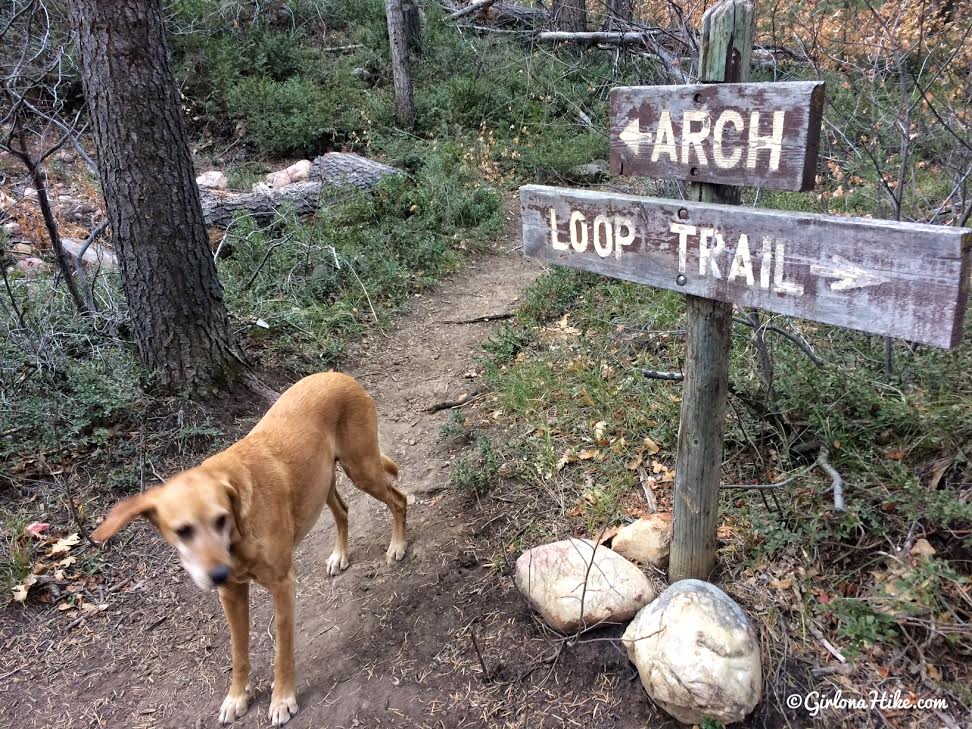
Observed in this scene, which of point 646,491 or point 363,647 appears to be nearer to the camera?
point 363,647

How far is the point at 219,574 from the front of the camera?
2621 mm

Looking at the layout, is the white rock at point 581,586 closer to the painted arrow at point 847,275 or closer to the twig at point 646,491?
the twig at point 646,491

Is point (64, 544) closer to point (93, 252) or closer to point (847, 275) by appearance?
point (847, 275)

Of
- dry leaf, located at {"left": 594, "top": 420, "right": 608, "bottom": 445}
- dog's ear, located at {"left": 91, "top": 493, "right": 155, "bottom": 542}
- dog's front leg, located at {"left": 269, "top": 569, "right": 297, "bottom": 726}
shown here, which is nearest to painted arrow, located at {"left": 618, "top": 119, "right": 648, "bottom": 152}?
dry leaf, located at {"left": 594, "top": 420, "right": 608, "bottom": 445}

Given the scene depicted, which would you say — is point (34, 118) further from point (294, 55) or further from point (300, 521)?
point (300, 521)

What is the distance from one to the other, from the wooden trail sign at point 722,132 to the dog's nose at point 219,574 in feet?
7.47

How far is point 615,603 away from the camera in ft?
10.3

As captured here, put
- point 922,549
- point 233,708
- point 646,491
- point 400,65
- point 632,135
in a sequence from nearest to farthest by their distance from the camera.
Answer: point 632,135
point 922,549
point 233,708
point 646,491
point 400,65

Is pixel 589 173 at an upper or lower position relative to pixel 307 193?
lower

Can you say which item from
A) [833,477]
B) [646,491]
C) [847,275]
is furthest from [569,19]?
[847,275]

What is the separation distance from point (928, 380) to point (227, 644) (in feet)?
13.4

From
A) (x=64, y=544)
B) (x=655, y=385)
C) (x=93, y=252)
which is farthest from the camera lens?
(x=93, y=252)

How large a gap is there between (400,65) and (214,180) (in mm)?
3998

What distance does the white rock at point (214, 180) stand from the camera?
33.7ft
